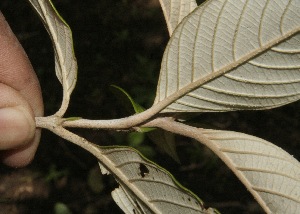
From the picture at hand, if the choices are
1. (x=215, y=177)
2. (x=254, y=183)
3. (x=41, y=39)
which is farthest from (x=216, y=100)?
(x=41, y=39)

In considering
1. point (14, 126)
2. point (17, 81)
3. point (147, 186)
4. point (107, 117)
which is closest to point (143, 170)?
point (147, 186)

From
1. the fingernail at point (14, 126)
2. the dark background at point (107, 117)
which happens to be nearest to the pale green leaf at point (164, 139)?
the fingernail at point (14, 126)

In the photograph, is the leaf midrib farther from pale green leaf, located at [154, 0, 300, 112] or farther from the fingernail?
the fingernail

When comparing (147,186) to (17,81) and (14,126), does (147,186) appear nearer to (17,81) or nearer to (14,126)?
(14,126)

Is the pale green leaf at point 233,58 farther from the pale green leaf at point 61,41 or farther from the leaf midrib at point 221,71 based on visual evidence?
the pale green leaf at point 61,41

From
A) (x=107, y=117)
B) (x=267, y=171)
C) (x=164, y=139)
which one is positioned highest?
(x=267, y=171)

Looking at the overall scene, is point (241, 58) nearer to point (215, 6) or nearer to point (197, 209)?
point (215, 6)

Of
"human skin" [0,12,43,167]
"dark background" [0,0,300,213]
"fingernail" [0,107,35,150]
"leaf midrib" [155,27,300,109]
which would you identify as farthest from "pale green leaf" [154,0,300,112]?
"dark background" [0,0,300,213]
